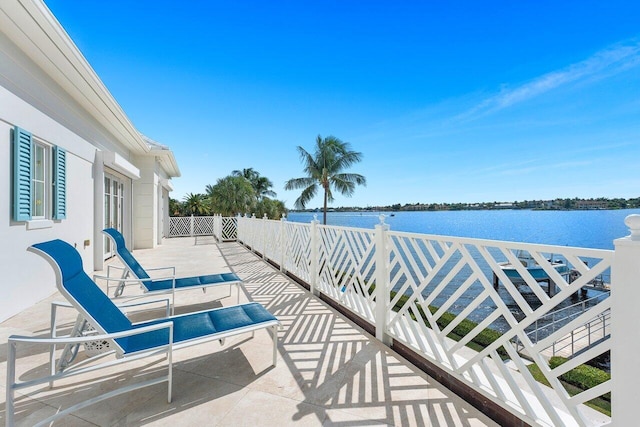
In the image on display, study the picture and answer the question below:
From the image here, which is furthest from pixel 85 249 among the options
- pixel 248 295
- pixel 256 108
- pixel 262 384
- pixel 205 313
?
pixel 256 108

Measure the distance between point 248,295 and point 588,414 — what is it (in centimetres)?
391

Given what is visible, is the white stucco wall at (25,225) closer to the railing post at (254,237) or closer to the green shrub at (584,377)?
the railing post at (254,237)

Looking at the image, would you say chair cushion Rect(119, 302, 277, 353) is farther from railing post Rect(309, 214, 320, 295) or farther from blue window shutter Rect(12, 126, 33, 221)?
blue window shutter Rect(12, 126, 33, 221)

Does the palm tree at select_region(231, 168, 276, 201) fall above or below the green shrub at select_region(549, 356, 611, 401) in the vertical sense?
above

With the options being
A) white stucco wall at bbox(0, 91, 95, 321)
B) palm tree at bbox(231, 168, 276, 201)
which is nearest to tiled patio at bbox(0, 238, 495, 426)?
white stucco wall at bbox(0, 91, 95, 321)

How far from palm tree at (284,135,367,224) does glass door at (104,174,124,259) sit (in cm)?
1097

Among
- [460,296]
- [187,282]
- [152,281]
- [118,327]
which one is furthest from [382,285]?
[152,281]

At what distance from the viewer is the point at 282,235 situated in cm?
623

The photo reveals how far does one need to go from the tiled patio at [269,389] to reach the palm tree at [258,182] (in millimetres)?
25585

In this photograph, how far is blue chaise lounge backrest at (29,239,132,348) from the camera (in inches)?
73.1

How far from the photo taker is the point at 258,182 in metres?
28.4

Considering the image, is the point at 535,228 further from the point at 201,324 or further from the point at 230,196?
the point at 201,324

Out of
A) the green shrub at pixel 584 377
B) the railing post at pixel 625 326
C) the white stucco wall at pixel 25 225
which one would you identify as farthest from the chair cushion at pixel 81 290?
the green shrub at pixel 584 377

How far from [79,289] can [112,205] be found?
7.27 metres
